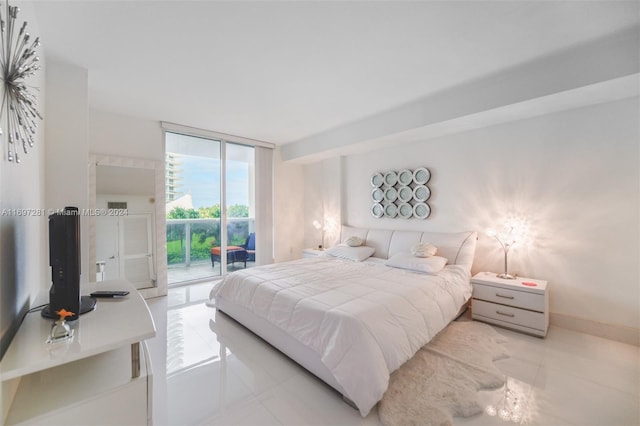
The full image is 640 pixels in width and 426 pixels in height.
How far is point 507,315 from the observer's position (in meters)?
2.75

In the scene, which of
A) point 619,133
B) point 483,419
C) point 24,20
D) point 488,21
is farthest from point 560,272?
point 24,20

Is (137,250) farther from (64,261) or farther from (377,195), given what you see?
(377,195)

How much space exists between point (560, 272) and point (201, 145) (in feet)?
17.3

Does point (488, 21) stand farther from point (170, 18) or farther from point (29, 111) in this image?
point (29, 111)

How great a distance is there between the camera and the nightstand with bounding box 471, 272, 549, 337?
2.58 metres

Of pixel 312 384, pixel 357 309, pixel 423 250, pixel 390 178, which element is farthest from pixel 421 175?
pixel 312 384

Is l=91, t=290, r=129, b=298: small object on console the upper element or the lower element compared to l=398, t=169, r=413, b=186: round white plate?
lower

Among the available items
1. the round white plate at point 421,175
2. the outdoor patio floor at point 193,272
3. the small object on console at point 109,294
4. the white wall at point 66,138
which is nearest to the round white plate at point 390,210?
the round white plate at point 421,175

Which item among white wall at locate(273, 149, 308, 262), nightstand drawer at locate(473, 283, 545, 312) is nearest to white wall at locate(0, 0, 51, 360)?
white wall at locate(273, 149, 308, 262)

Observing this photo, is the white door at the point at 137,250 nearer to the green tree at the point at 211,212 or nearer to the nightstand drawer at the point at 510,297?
the green tree at the point at 211,212

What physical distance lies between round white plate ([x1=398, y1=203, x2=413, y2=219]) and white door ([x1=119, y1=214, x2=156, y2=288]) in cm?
378

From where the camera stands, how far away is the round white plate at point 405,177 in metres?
3.96

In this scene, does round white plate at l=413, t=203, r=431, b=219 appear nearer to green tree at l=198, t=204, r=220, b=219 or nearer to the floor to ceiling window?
the floor to ceiling window

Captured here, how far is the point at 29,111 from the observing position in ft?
5.01
